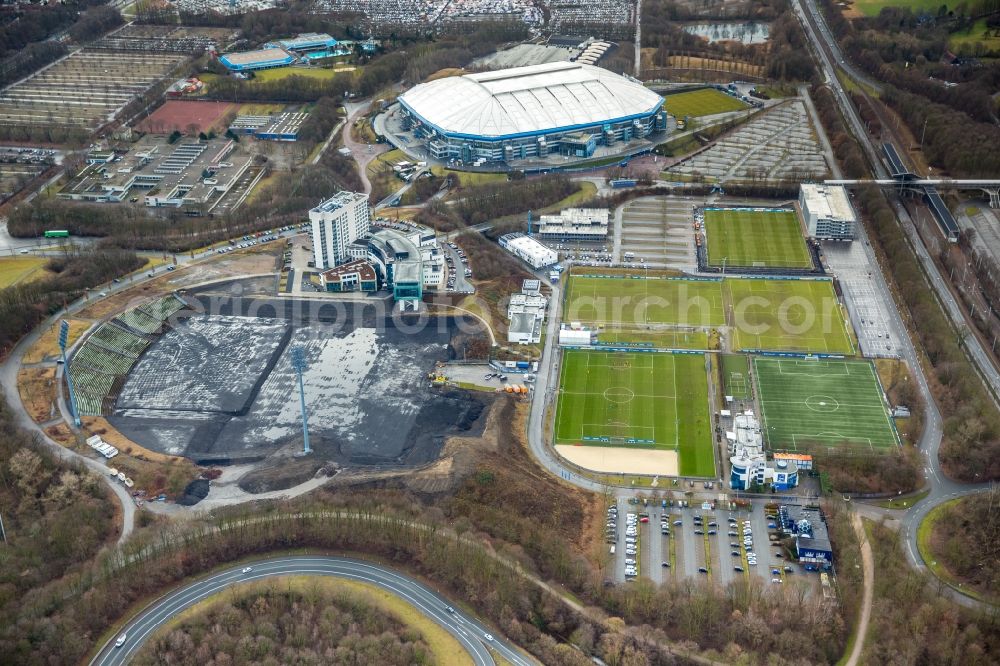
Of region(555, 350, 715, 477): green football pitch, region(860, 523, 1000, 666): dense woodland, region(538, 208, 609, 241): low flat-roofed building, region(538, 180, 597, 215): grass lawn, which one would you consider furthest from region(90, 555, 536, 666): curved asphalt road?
region(538, 180, 597, 215): grass lawn

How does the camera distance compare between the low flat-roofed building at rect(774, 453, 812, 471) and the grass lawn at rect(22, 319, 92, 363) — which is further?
the grass lawn at rect(22, 319, 92, 363)

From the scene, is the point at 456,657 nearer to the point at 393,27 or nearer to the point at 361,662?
the point at 361,662

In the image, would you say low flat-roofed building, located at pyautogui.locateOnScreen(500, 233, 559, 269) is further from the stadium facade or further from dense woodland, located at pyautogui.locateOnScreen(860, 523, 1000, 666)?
dense woodland, located at pyautogui.locateOnScreen(860, 523, 1000, 666)

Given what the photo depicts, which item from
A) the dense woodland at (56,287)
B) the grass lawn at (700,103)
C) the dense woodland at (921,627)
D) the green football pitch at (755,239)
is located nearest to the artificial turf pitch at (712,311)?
the green football pitch at (755,239)

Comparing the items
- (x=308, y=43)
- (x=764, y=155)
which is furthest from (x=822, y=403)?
(x=308, y=43)

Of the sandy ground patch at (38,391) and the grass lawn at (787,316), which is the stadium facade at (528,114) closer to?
the grass lawn at (787,316)

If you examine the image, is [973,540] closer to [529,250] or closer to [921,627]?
[921,627]
